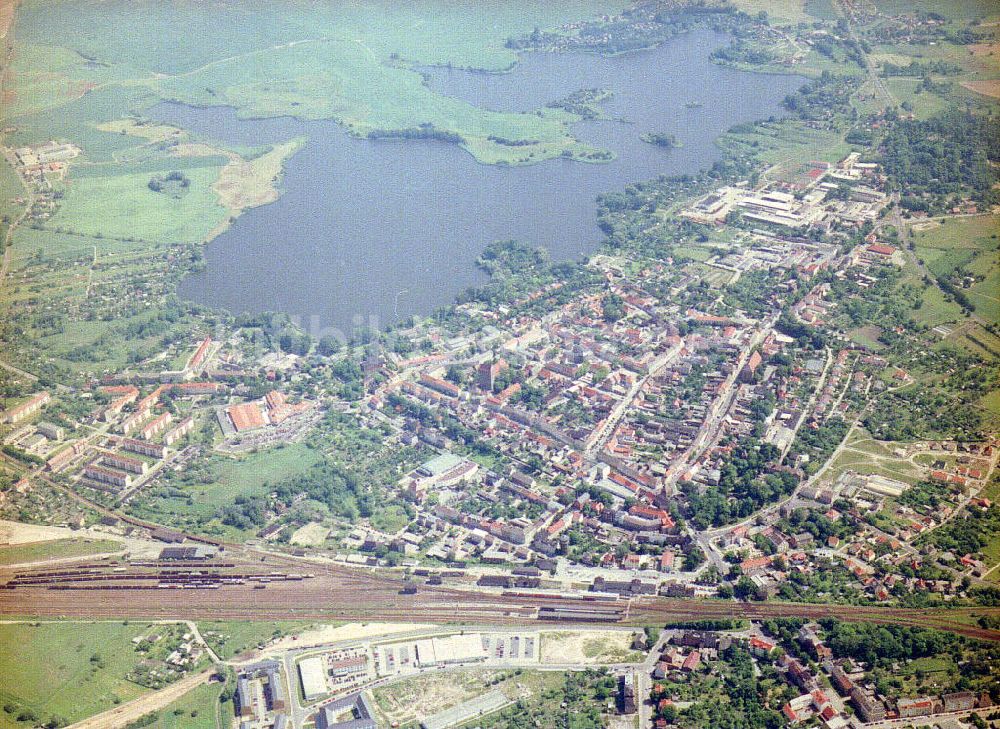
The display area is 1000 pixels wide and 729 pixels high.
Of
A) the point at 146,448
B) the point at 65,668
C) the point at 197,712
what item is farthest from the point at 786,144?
the point at 65,668

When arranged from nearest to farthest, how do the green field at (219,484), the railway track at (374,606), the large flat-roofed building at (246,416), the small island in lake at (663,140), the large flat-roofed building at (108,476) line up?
1. the railway track at (374,606)
2. the green field at (219,484)
3. the large flat-roofed building at (108,476)
4. the large flat-roofed building at (246,416)
5. the small island in lake at (663,140)

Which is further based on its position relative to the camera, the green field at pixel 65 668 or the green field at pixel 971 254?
the green field at pixel 971 254

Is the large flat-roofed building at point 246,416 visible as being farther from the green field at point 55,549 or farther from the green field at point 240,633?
the green field at point 240,633

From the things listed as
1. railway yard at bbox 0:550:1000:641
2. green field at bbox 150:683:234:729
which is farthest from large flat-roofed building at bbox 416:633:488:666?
green field at bbox 150:683:234:729

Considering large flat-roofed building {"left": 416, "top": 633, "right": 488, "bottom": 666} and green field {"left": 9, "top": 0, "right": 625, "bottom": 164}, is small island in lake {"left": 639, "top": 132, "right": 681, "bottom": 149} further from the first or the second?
large flat-roofed building {"left": 416, "top": 633, "right": 488, "bottom": 666}

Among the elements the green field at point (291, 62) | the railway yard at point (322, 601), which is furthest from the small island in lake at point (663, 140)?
the railway yard at point (322, 601)

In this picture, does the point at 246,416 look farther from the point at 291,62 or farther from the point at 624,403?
the point at 291,62

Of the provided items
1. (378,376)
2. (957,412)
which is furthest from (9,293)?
(957,412)

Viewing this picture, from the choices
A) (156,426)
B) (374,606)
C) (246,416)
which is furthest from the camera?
(246,416)
